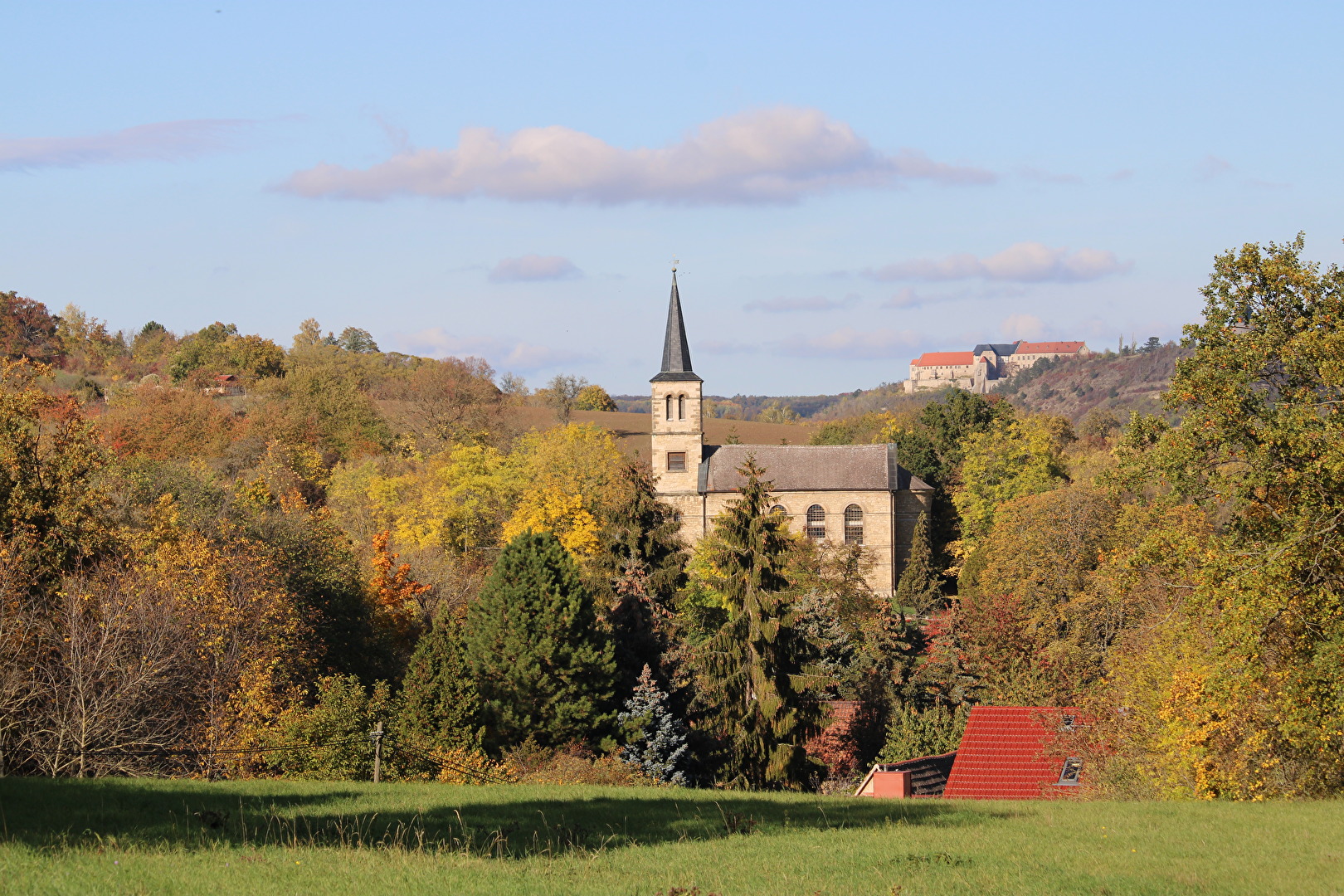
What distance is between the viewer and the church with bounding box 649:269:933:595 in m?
62.8

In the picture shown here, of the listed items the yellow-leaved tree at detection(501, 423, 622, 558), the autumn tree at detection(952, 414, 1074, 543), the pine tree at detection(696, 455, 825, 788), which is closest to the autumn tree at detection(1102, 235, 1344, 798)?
the pine tree at detection(696, 455, 825, 788)

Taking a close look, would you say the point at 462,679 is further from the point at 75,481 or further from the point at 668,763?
the point at 75,481

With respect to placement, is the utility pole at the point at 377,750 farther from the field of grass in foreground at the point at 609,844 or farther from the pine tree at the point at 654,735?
the pine tree at the point at 654,735

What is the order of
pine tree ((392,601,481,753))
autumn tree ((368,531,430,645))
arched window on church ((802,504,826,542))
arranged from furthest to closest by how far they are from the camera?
arched window on church ((802,504,826,542)), autumn tree ((368,531,430,645)), pine tree ((392,601,481,753))

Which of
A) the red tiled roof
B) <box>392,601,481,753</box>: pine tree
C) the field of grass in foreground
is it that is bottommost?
the red tiled roof

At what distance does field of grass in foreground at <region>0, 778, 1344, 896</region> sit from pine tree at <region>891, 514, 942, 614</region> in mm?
40860

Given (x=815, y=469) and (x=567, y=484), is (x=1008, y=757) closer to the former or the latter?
(x=567, y=484)

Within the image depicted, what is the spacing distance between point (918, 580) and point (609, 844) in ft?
157

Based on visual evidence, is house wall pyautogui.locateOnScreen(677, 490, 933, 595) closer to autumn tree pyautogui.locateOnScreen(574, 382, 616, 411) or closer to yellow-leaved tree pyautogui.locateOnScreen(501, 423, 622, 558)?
yellow-leaved tree pyautogui.locateOnScreen(501, 423, 622, 558)

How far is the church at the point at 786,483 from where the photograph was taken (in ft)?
206

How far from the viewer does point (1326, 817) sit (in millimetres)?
15539

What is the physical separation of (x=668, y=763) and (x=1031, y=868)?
17929mm

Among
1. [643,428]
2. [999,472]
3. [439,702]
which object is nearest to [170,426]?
[439,702]

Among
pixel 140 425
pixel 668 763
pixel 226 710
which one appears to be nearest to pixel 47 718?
pixel 226 710
